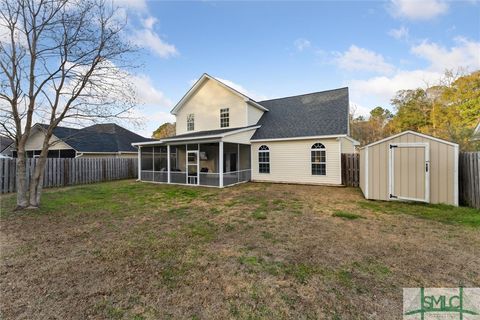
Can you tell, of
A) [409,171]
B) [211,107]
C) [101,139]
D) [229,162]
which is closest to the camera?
[409,171]

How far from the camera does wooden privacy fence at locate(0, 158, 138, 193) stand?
10.3 meters

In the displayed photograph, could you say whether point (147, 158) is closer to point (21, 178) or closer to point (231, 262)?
point (21, 178)

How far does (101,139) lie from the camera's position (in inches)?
789

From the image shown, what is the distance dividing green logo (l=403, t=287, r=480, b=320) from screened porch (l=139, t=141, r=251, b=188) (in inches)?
370

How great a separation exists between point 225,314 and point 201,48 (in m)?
15.5

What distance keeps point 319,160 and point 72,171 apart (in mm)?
14834

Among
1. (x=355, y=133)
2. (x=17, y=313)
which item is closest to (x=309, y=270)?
(x=17, y=313)

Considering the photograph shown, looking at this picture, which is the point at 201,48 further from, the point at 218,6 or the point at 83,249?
the point at 83,249

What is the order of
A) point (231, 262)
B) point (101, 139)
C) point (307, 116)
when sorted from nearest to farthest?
1. point (231, 262)
2. point (307, 116)
3. point (101, 139)

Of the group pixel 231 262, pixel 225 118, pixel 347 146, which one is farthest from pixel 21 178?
pixel 347 146

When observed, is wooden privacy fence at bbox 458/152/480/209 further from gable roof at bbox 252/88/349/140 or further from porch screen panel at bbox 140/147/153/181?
porch screen panel at bbox 140/147/153/181

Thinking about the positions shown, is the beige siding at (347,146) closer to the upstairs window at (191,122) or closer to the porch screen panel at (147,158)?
the upstairs window at (191,122)

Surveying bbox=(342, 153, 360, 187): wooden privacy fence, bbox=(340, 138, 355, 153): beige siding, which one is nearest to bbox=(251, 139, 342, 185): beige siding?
bbox=(342, 153, 360, 187): wooden privacy fence

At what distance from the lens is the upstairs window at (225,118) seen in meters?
15.6
